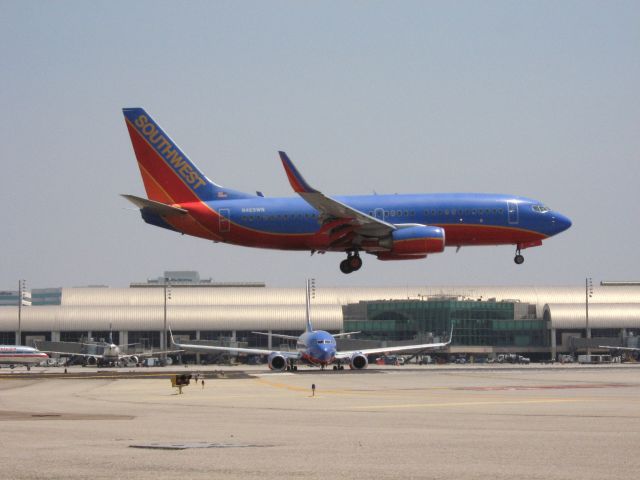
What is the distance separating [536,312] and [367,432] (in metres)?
167

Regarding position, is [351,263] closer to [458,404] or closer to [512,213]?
[512,213]

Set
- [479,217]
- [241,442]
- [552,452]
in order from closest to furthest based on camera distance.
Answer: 1. [552,452]
2. [241,442]
3. [479,217]

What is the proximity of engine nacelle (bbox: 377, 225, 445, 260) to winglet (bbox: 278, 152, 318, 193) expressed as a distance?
7158 mm

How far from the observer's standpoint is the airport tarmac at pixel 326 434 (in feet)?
75.5

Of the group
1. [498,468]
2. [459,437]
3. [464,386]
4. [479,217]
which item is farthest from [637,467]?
[479,217]

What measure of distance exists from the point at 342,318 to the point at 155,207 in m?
123

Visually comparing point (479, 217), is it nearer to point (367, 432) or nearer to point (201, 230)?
point (201, 230)

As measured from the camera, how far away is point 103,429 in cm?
3397

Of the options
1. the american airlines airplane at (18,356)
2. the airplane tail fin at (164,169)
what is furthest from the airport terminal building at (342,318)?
the airplane tail fin at (164,169)

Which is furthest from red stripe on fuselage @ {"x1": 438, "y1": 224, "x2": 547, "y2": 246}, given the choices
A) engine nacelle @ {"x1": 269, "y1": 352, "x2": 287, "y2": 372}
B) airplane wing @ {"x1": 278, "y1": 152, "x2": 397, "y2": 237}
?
engine nacelle @ {"x1": 269, "y1": 352, "x2": 287, "y2": 372}

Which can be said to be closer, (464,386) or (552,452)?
(552,452)

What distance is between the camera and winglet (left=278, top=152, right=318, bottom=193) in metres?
65.2

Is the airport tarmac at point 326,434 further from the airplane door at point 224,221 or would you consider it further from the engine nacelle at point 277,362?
the engine nacelle at point 277,362

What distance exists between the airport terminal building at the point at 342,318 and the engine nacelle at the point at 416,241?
4523 inches
